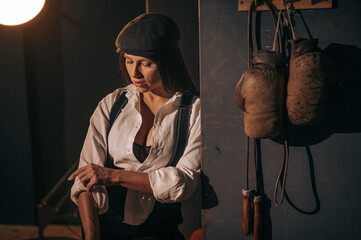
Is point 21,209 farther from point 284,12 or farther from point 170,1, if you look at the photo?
point 284,12

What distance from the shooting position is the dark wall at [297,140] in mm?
1048

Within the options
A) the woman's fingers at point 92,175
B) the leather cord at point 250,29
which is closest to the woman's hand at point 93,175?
the woman's fingers at point 92,175

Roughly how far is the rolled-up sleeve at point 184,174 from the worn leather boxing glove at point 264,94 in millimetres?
273

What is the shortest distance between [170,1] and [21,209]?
202 cm

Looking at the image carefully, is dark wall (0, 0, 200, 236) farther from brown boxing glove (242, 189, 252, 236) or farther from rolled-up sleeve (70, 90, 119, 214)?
brown boxing glove (242, 189, 252, 236)

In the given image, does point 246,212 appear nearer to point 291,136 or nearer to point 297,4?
point 291,136

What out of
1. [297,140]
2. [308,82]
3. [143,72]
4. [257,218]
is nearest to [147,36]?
[143,72]

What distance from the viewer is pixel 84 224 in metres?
1.21

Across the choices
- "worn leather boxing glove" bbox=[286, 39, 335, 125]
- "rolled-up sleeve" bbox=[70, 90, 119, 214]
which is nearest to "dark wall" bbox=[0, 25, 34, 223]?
"rolled-up sleeve" bbox=[70, 90, 119, 214]

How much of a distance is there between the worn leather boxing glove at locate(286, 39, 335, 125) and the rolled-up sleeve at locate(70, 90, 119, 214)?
0.78 metres

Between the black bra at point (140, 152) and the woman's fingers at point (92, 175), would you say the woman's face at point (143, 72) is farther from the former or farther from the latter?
the woman's fingers at point (92, 175)

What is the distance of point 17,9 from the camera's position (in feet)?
4.31

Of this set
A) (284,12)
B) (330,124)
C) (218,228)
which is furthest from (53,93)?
(330,124)

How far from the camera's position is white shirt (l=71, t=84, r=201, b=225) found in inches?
44.6
